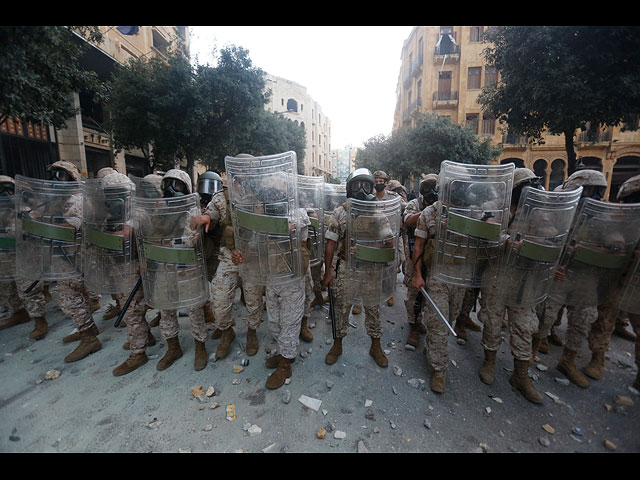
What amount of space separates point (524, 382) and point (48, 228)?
482cm

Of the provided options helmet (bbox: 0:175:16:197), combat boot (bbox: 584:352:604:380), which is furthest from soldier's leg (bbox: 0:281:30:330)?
combat boot (bbox: 584:352:604:380)

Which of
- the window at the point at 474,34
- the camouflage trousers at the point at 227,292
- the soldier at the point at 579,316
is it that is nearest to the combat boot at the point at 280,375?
the camouflage trousers at the point at 227,292

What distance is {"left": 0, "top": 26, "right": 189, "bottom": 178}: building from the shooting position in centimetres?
837

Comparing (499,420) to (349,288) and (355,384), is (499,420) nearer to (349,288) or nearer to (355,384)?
(355,384)

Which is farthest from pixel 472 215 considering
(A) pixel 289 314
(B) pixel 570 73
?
(B) pixel 570 73

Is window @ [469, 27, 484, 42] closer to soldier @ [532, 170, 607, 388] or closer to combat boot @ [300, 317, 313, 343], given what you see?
soldier @ [532, 170, 607, 388]

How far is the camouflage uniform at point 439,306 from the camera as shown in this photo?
2.42 meters

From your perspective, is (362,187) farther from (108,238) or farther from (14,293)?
(14,293)

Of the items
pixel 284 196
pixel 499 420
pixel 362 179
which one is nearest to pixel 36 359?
pixel 284 196

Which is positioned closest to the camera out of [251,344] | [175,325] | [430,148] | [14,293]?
[175,325]

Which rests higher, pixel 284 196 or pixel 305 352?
pixel 284 196

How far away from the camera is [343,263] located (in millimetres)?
2648

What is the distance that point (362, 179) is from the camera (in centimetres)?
249
